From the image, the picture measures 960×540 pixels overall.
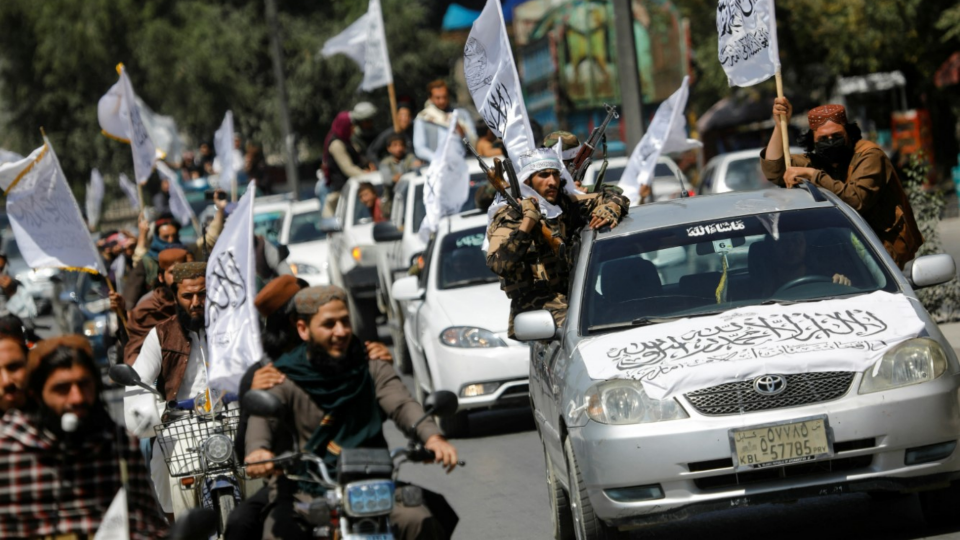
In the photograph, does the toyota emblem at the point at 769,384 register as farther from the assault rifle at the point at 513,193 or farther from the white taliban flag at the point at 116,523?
the white taliban flag at the point at 116,523

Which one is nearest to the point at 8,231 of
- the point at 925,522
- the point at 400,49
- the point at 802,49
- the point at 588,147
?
the point at 400,49

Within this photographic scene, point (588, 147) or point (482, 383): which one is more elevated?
point (588, 147)

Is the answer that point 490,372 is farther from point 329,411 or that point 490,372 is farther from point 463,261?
point 329,411

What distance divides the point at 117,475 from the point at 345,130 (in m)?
16.1

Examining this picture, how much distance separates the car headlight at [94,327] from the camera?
2175 cm

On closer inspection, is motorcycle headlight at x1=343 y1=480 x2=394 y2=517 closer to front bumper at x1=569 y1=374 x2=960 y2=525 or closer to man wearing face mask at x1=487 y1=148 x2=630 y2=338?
front bumper at x1=569 y1=374 x2=960 y2=525

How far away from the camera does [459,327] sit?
1212 cm

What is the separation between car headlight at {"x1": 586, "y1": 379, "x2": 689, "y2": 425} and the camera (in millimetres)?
6637

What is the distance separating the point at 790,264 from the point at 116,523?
12.4 ft

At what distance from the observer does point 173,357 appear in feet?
27.3

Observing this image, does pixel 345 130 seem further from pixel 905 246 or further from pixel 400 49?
pixel 400 49

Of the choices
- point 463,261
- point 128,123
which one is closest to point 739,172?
point 463,261

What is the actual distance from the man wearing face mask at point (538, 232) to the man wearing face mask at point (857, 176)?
3.94 feet

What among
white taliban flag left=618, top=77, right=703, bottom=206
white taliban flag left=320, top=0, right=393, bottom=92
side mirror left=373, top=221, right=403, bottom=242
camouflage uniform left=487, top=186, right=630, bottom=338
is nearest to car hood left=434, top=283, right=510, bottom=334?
white taliban flag left=618, top=77, right=703, bottom=206
